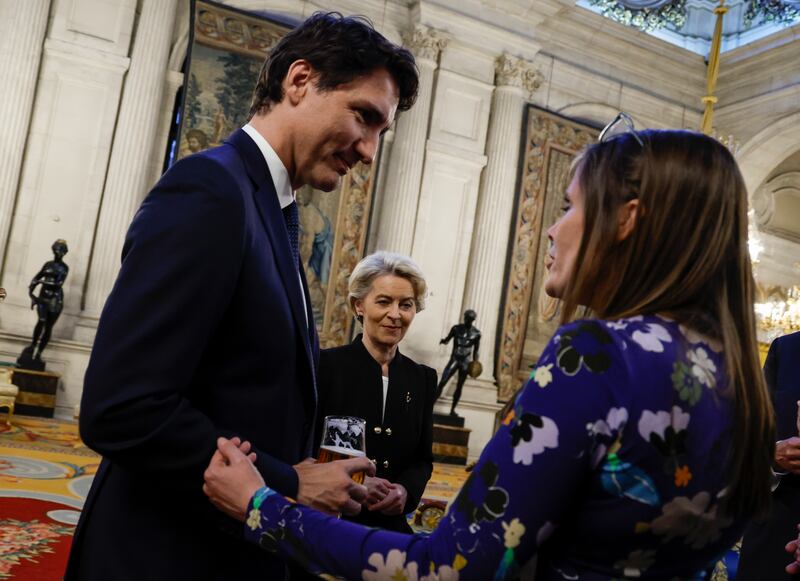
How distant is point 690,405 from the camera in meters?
0.99

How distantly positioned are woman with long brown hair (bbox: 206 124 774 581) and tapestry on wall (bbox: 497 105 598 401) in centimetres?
1164

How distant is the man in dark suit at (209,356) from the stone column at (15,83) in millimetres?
9427

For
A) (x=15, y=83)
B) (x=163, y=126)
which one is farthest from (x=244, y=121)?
(x=15, y=83)

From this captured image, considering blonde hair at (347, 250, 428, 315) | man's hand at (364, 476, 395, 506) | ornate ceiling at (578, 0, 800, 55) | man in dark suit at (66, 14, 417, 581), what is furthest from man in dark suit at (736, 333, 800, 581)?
ornate ceiling at (578, 0, 800, 55)

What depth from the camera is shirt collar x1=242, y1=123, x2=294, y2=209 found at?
151cm

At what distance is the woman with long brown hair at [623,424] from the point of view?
3.12ft

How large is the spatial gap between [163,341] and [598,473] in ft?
2.21

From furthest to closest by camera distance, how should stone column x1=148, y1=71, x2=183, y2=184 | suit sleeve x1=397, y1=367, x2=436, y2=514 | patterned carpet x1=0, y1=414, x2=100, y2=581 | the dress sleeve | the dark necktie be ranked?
stone column x1=148, y1=71, x2=183, y2=184
patterned carpet x1=0, y1=414, x2=100, y2=581
suit sleeve x1=397, y1=367, x2=436, y2=514
the dark necktie
the dress sleeve

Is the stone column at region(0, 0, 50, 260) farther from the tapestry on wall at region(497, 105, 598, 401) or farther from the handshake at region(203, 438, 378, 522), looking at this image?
the handshake at region(203, 438, 378, 522)

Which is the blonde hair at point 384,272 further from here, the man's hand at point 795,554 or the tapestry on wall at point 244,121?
the tapestry on wall at point 244,121

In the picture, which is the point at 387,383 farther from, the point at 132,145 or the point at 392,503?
the point at 132,145

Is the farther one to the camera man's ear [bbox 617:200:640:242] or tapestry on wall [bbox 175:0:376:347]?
tapestry on wall [bbox 175:0:376:347]

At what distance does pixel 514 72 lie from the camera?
502 inches

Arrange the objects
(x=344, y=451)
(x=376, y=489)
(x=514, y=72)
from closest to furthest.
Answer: (x=344, y=451) < (x=376, y=489) < (x=514, y=72)
